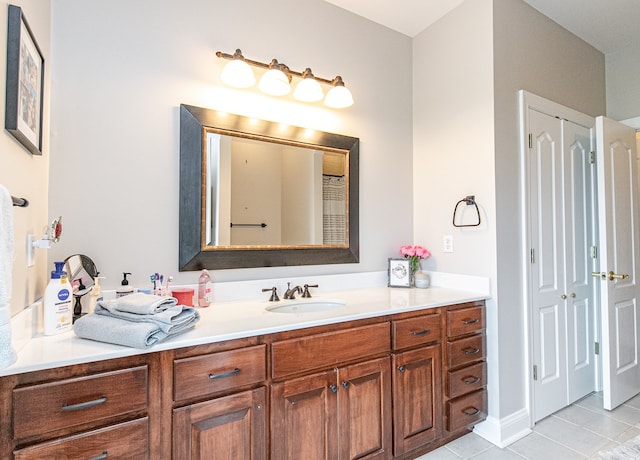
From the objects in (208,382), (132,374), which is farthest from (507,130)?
(132,374)

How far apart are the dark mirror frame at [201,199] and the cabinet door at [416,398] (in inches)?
30.8

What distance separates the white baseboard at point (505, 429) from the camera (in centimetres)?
203

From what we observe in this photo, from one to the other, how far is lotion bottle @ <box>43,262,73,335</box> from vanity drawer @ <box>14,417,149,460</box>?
39cm

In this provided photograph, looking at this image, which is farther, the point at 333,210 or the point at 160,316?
the point at 333,210

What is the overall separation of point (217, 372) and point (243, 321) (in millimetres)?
239

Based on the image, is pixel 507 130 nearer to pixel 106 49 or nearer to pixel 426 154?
pixel 426 154

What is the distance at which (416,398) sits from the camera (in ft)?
5.98

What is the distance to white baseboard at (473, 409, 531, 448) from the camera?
2027 mm

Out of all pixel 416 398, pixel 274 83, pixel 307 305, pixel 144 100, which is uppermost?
pixel 274 83

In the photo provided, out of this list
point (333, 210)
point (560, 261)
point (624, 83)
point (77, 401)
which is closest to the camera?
point (77, 401)

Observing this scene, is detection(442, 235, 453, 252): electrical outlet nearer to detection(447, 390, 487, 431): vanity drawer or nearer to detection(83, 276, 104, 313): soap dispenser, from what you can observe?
detection(447, 390, 487, 431): vanity drawer

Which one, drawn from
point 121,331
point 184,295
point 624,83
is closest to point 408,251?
point 184,295

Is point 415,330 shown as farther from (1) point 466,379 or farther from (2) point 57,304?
(2) point 57,304

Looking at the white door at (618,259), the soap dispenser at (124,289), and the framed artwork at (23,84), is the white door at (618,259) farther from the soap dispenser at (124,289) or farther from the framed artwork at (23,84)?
the framed artwork at (23,84)
